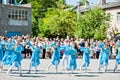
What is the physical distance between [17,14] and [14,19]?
0.94m

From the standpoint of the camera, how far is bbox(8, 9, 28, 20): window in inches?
2228

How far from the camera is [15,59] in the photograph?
1678cm

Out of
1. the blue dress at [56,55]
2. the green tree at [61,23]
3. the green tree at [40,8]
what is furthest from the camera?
the green tree at [40,8]

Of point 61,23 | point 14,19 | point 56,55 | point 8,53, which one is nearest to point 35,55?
point 56,55

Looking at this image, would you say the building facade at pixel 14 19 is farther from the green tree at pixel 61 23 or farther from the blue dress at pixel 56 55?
the blue dress at pixel 56 55

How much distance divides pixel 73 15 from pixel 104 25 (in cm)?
1570

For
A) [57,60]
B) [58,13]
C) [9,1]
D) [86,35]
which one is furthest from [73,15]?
[57,60]

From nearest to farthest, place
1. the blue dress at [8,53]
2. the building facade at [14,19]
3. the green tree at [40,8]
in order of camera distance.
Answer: the blue dress at [8,53]
the building facade at [14,19]
the green tree at [40,8]

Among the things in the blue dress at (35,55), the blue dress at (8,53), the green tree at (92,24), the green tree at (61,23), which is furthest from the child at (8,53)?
the green tree at (61,23)

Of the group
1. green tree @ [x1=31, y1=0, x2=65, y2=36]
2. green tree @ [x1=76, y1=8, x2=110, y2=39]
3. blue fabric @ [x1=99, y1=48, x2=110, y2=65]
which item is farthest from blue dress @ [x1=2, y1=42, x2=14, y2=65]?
green tree @ [x1=31, y1=0, x2=65, y2=36]

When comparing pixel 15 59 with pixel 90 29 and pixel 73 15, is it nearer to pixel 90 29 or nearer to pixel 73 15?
pixel 90 29

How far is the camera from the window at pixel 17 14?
2228 inches

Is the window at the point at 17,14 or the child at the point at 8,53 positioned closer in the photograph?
the child at the point at 8,53

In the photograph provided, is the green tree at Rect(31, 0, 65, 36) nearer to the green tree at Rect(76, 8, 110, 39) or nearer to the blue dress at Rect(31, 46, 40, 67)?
the green tree at Rect(76, 8, 110, 39)
